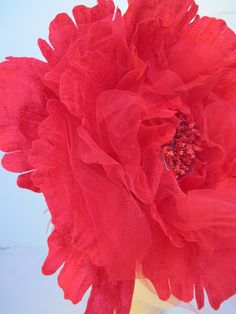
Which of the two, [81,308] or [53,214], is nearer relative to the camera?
[53,214]

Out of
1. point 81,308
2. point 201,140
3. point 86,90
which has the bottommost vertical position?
point 81,308

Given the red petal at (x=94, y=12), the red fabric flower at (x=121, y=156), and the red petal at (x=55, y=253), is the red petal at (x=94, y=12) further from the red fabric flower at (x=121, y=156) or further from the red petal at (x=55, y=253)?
the red petal at (x=55, y=253)

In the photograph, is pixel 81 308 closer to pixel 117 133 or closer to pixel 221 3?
pixel 117 133

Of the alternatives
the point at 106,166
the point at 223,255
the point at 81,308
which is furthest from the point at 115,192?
the point at 81,308

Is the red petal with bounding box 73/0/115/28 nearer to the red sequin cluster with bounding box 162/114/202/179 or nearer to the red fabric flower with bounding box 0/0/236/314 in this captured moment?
the red fabric flower with bounding box 0/0/236/314

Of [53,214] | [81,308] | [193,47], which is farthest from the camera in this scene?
[81,308]

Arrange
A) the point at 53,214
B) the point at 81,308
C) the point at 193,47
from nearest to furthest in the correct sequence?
the point at 53,214
the point at 193,47
the point at 81,308

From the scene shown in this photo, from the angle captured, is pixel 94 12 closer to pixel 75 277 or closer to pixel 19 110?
pixel 19 110
